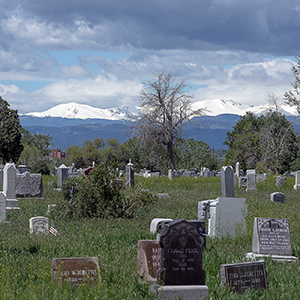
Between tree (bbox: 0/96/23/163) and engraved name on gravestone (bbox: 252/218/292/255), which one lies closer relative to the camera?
engraved name on gravestone (bbox: 252/218/292/255)

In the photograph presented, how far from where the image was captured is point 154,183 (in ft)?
107

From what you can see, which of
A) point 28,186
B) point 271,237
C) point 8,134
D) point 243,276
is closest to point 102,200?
point 271,237

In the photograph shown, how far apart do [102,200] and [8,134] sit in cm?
5207

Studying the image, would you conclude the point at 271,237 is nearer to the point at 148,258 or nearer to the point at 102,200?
the point at 148,258

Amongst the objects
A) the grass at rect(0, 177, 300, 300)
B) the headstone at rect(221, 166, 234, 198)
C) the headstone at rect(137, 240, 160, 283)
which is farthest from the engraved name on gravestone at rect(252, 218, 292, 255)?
the headstone at rect(221, 166, 234, 198)

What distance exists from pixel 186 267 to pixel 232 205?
234 inches

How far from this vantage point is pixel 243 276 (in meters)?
7.87

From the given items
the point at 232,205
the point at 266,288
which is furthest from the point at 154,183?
the point at 266,288

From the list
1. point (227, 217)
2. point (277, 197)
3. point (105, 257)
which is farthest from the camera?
point (277, 197)

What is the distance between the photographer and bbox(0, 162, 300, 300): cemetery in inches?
277

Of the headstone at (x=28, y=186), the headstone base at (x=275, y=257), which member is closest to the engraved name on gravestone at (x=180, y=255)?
the headstone base at (x=275, y=257)

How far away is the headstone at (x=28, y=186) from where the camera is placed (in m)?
23.4

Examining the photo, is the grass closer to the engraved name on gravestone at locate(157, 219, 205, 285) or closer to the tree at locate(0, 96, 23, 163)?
the engraved name on gravestone at locate(157, 219, 205, 285)

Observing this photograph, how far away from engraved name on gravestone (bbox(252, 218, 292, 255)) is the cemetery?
2 cm
